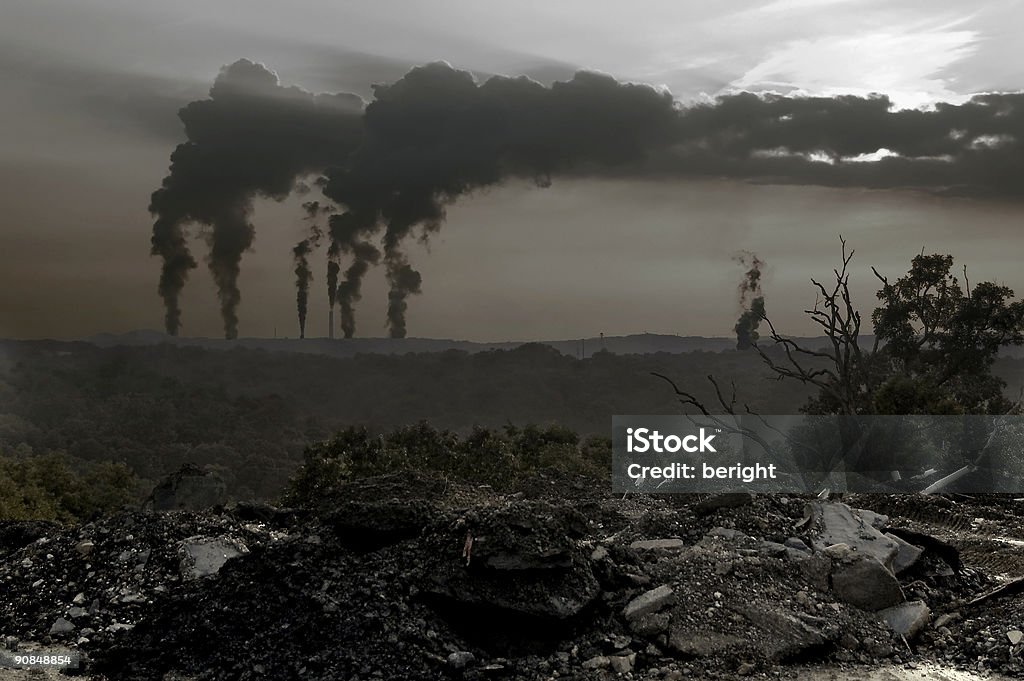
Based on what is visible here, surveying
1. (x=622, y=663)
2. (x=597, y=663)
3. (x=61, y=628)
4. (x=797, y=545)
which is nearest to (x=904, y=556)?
(x=797, y=545)

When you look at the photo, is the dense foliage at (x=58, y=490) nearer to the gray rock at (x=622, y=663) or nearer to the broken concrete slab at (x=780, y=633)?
the gray rock at (x=622, y=663)

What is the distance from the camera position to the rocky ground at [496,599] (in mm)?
6887

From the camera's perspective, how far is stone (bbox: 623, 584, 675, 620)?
7.31m

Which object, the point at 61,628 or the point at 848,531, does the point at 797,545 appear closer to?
the point at 848,531

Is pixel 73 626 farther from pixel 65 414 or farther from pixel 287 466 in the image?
pixel 65 414

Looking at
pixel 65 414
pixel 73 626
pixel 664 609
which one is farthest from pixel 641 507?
pixel 65 414

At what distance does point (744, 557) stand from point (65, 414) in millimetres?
36699

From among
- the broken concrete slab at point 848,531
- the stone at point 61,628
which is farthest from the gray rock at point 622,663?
the stone at point 61,628

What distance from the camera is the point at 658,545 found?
870 cm

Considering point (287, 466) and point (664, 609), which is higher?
point (664, 609)

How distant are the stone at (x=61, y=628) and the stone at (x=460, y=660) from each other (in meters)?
3.17

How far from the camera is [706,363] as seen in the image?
55719mm

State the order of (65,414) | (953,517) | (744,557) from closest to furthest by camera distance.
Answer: (744,557) < (953,517) < (65,414)

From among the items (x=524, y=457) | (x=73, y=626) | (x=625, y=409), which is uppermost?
(x=73, y=626)
